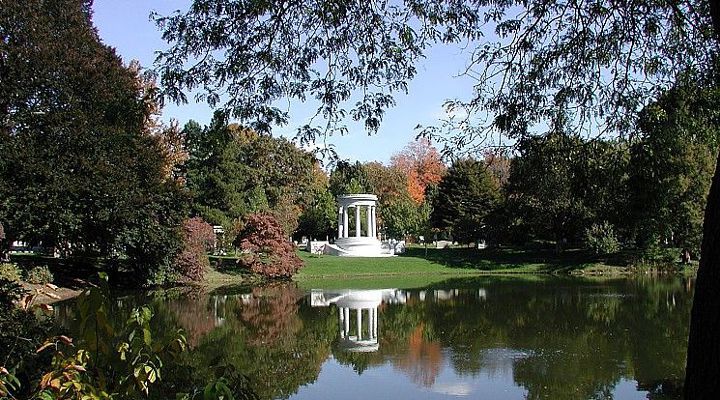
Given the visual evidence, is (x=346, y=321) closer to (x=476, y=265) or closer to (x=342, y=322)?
(x=342, y=322)

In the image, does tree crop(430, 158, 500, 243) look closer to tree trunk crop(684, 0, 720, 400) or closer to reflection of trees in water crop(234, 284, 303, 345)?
reflection of trees in water crop(234, 284, 303, 345)

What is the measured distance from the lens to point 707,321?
2.45 meters

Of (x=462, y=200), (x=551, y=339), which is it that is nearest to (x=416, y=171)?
(x=462, y=200)

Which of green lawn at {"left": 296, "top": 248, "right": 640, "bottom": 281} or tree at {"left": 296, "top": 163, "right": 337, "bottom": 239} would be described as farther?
tree at {"left": 296, "top": 163, "right": 337, "bottom": 239}

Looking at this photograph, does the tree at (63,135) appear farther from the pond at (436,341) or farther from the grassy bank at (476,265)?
the grassy bank at (476,265)

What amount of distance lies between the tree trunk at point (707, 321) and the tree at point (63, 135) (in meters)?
15.5

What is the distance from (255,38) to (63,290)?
18.9 metres

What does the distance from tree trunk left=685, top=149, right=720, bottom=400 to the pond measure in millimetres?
1657

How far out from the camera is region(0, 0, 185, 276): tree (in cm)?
1819

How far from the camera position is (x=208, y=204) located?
1473 inches

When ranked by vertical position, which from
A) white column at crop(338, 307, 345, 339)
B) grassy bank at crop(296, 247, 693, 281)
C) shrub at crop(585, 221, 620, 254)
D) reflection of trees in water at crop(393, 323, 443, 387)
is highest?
shrub at crop(585, 221, 620, 254)

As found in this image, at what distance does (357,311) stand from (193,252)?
35.3ft

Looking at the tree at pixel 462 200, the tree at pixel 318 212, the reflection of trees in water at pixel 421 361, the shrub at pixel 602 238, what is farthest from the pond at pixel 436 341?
the tree at pixel 318 212

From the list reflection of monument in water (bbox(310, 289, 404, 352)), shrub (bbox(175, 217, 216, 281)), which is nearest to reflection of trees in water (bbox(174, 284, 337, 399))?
reflection of monument in water (bbox(310, 289, 404, 352))
